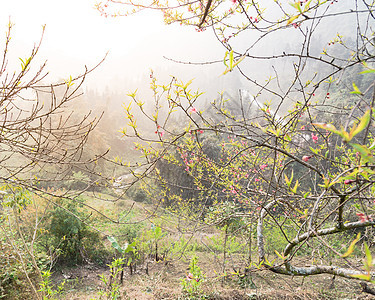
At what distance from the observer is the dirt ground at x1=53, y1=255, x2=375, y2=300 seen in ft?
11.5

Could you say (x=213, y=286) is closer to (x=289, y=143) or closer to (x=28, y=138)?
(x=289, y=143)

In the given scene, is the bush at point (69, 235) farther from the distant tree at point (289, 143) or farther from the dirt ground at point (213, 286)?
the distant tree at point (289, 143)

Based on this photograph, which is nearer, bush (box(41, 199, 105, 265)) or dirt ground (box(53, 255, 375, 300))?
dirt ground (box(53, 255, 375, 300))

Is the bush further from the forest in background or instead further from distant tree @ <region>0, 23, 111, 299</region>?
distant tree @ <region>0, 23, 111, 299</region>

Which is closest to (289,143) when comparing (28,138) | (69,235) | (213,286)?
(213,286)

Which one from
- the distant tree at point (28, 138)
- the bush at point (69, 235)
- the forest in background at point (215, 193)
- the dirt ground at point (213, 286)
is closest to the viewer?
the forest in background at point (215, 193)

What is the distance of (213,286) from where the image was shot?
3.81 m

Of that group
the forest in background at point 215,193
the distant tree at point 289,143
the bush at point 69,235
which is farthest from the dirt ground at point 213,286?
the distant tree at point 289,143

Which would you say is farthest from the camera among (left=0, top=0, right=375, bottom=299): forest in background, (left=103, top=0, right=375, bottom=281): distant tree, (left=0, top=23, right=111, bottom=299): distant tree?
(left=0, top=23, right=111, bottom=299): distant tree

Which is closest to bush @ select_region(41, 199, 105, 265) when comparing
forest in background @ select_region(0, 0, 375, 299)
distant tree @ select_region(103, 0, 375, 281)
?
forest in background @ select_region(0, 0, 375, 299)

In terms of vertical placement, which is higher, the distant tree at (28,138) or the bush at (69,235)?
the distant tree at (28,138)

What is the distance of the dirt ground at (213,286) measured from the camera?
3.49 m

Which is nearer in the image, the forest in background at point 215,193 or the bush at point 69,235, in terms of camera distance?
the forest in background at point 215,193

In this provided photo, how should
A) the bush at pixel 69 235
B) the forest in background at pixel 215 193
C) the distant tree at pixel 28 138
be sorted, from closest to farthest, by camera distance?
the forest in background at pixel 215 193, the distant tree at pixel 28 138, the bush at pixel 69 235
